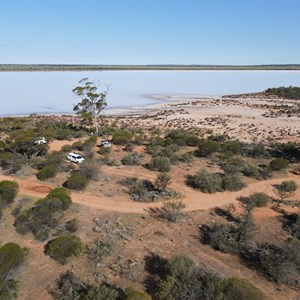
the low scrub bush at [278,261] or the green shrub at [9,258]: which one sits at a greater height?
the green shrub at [9,258]

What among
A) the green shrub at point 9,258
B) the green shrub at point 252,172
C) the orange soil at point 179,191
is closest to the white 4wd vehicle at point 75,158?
the orange soil at point 179,191

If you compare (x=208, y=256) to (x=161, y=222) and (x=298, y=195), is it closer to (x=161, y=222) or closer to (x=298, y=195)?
(x=161, y=222)

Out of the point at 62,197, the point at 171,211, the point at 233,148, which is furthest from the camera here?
the point at 233,148

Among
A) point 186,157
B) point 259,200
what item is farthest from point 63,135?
point 259,200

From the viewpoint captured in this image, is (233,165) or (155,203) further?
(233,165)

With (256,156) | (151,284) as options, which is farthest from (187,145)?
(151,284)

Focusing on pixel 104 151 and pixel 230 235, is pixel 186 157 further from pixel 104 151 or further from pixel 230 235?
pixel 230 235

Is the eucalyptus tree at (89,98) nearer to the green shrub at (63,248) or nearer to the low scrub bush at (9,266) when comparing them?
the green shrub at (63,248)
